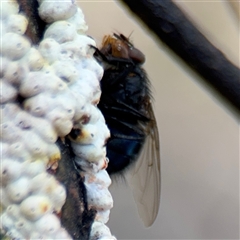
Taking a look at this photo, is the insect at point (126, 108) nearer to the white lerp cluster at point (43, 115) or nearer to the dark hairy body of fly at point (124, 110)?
the dark hairy body of fly at point (124, 110)

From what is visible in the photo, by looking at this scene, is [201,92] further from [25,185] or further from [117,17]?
[25,185]

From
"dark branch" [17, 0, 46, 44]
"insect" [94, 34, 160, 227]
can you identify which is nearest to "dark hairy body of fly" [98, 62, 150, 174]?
"insect" [94, 34, 160, 227]

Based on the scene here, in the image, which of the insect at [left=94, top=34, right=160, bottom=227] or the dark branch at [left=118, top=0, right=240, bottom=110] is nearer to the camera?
the dark branch at [left=118, top=0, right=240, bottom=110]

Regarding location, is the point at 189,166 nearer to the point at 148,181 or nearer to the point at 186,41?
the point at 148,181

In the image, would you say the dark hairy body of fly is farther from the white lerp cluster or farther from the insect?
the white lerp cluster

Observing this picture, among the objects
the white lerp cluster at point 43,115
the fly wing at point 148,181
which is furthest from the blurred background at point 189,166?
the white lerp cluster at point 43,115
